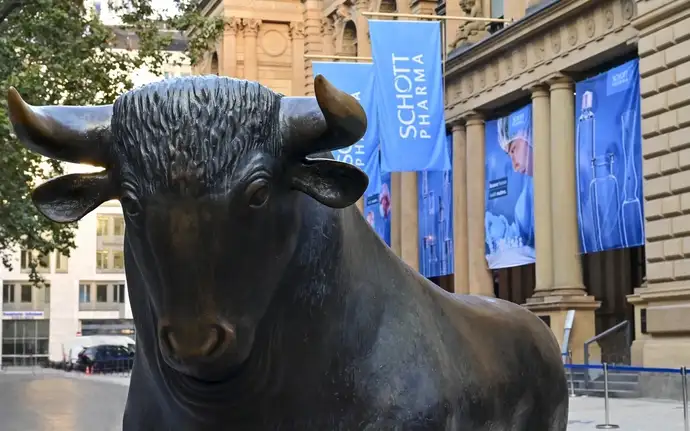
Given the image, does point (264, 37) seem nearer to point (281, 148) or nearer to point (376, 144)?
point (376, 144)

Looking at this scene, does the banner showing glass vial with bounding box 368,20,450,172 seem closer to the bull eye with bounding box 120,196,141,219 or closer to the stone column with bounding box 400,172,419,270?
the stone column with bounding box 400,172,419,270

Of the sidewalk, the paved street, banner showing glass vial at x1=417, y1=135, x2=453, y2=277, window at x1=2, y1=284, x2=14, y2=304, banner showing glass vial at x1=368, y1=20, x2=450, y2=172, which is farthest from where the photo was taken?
window at x1=2, y1=284, x2=14, y2=304

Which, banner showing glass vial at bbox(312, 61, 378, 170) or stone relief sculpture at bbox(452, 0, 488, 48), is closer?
banner showing glass vial at bbox(312, 61, 378, 170)

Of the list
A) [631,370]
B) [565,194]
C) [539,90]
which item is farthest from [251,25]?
[631,370]

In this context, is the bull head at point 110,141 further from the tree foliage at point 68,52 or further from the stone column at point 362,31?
the stone column at point 362,31

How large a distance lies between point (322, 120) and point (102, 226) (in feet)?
280

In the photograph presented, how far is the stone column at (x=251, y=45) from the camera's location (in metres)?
49.6

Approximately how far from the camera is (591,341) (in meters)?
22.8

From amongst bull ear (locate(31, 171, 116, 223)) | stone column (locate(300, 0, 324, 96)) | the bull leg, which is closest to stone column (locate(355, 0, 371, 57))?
stone column (locate(300, 0, 324, 96))

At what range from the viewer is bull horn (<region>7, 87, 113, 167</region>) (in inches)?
88.3

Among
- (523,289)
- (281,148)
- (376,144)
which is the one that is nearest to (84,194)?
(281,148)

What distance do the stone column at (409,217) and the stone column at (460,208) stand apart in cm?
299

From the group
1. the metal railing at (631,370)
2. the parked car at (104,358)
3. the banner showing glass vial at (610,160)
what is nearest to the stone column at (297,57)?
the parked car at (104,358)

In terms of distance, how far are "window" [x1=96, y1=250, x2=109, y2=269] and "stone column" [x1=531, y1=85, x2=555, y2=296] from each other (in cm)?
6265
